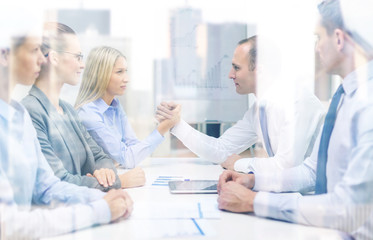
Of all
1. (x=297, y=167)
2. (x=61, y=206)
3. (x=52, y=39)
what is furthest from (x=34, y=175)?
(x=297, y=167)

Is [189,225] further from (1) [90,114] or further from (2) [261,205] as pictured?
(1) [90,114]

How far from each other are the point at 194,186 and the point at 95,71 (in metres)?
0.70

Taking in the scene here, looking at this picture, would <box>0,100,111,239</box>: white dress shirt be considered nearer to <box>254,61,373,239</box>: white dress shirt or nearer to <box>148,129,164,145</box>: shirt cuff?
<box>148,129,164,145</box>: shirt cuff

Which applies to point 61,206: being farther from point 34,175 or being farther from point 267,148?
point 267,148

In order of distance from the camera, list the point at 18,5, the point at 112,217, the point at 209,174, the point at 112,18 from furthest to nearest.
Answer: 1. the point at 209,174
2. the point at 112,18
3. the point at 18,5
4. the point at 112,217

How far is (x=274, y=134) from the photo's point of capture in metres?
1.76

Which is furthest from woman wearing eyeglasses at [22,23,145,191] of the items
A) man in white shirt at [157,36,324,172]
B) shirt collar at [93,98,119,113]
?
man in white shirt at [157,36,324,172]

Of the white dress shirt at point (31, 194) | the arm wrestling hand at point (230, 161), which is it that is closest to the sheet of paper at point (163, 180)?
the arm wrestling hand at point (230, 161)

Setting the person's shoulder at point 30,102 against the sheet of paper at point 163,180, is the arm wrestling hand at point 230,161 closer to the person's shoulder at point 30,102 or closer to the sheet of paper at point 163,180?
the sheet of paper at point 163,180

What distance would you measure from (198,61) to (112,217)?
0.93m

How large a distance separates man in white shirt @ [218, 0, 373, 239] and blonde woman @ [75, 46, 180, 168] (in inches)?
19.4

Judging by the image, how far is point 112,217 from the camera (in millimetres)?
1147

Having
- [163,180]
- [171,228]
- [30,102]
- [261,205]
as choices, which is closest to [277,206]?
[261,205]

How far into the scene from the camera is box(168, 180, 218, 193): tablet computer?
5.02 ft
